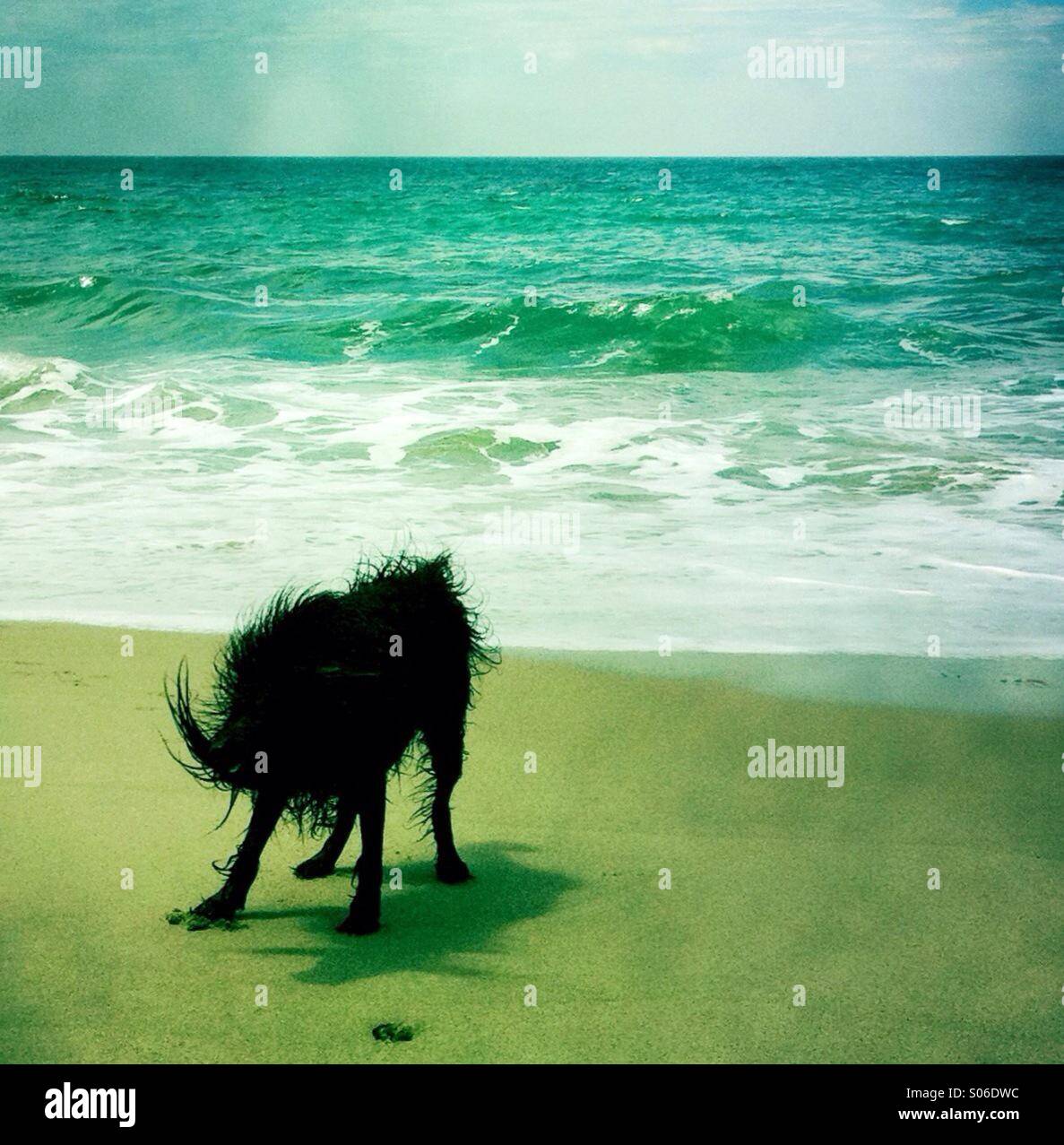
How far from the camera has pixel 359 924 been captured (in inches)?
149

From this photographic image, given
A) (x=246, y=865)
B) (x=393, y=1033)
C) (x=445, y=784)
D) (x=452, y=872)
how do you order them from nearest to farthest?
1. (x=393, y=1033)
2. (x=246, y=865)
3. (x=445, y=784)
4. (x=452, y=872)

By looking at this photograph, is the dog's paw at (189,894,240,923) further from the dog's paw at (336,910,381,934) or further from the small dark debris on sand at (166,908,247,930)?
the dog's paw at (336,910,381,934)

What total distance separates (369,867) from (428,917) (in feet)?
1.17

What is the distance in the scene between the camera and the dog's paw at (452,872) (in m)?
4.23

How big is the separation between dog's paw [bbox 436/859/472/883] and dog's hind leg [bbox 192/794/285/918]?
654 millimetres

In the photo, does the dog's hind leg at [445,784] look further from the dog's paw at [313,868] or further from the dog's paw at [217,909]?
the dog's paw at [217,909]

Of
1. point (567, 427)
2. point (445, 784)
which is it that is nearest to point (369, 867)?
point (445, 784)

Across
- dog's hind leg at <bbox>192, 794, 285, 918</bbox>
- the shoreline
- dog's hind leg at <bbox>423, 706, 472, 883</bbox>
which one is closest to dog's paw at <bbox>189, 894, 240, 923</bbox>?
dog's hind leg at <bbox>192, 794, 285, 918</bbox>

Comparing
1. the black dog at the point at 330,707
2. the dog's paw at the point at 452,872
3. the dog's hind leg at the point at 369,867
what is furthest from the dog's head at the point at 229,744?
the dog's paw at the point at 452,872

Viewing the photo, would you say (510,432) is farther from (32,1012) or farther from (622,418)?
(32,1012)

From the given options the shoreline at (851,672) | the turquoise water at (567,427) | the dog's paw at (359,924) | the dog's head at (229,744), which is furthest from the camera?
the turquoise water at (567,427)

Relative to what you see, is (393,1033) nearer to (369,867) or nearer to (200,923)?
(369,867)

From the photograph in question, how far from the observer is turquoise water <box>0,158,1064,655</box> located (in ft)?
26.3

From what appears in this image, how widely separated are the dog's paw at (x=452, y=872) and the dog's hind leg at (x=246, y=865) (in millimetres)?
654
